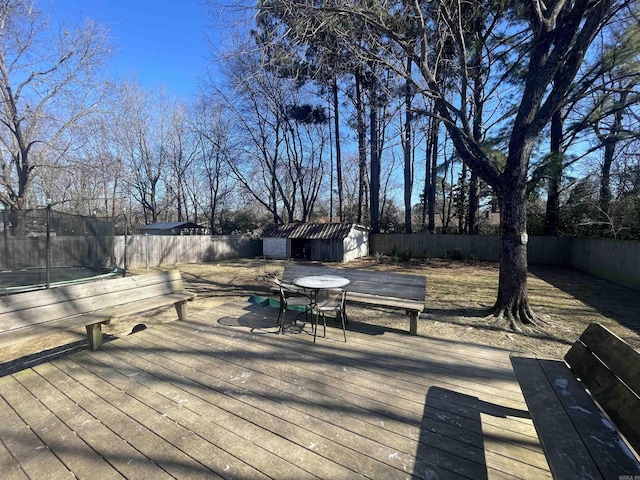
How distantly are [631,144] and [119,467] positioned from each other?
1831 cm

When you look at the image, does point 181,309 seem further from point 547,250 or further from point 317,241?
point 547,250

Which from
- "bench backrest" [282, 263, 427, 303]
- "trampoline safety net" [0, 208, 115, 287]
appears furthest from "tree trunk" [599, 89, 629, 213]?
"trampoline safety net" [0, 208, 115, 287]

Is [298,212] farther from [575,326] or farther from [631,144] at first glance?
[575,326]

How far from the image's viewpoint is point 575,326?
5504 millimetres

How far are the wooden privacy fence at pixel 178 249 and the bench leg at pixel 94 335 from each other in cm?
1194

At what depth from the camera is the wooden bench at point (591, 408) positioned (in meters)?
1.38

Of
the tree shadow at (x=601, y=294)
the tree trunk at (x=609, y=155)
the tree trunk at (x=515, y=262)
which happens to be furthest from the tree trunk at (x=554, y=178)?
the tree trunk at (x=515, y=262)

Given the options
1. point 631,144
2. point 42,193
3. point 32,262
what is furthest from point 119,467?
point 42,193

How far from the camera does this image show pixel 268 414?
230cm

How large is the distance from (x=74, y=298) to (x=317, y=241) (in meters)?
16.3

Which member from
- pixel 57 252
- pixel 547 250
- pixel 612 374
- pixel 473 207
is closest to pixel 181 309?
pixel 612 374

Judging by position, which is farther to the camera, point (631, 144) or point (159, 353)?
point (631, 144)

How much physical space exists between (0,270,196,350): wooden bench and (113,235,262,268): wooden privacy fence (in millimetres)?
11164

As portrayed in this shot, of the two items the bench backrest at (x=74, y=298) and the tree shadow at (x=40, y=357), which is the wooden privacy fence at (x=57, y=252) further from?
the bench backrest at (x=74, y=298)
